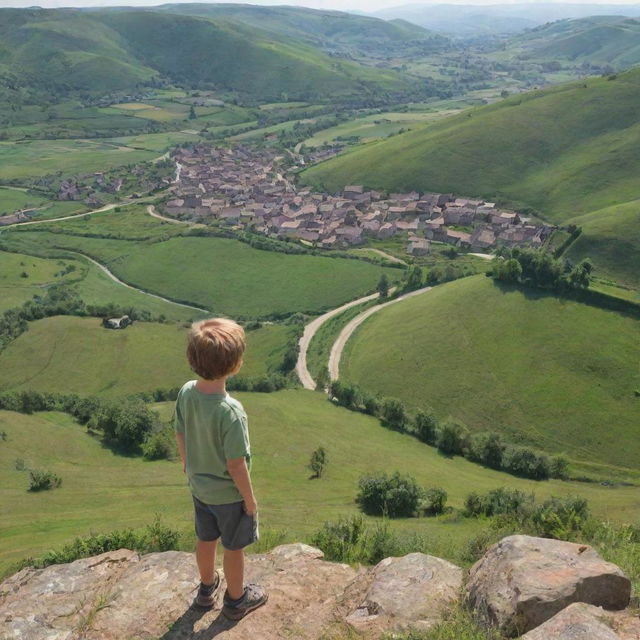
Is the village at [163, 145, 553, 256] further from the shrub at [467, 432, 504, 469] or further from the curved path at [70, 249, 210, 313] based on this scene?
the shrub at [467, 432, 504, 469]

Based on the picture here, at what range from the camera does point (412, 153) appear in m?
154

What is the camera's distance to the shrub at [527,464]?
1950 inches

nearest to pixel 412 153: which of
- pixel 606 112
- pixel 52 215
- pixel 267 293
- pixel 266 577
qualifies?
pixel 606 112

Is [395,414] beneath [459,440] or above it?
beneath

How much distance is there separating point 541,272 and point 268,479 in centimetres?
5474

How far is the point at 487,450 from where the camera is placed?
51.8 m

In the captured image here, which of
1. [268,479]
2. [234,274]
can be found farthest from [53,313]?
[268,479]

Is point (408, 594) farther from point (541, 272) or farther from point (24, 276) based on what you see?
point (24, 276)

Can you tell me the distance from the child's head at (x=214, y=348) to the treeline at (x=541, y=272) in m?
76.3

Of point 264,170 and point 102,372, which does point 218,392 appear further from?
point 264,170

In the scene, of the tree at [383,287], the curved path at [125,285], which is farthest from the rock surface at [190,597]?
the curved path at [125,285]

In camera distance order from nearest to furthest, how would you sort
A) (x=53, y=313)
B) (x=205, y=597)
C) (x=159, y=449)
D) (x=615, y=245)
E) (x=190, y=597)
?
(x=205, y=597), (x=190, y=597), (x=159, y=449), (x=53, y=313), (x=615, y=245)

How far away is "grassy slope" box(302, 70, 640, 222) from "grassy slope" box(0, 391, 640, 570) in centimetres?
8869

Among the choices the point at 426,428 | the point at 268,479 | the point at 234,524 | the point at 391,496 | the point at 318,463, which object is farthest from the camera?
the point at 426,428
